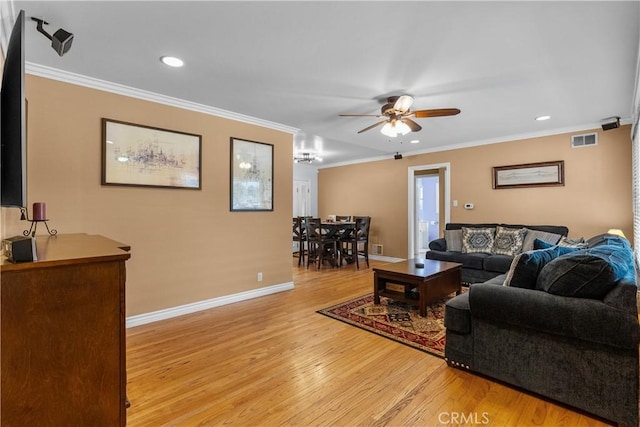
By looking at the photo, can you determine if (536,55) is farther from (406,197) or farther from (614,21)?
(406,197)

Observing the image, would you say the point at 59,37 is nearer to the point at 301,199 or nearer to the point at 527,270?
the point at 527,270

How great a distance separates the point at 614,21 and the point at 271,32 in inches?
88.4

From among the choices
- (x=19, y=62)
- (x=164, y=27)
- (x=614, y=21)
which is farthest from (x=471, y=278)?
(x=19, y=62)

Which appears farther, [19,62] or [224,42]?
[224,42]

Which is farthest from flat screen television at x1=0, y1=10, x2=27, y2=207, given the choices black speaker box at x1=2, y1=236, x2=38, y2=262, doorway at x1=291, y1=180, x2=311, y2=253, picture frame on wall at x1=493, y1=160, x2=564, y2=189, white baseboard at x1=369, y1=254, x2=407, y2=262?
doorway at x1=291, y1=180, x2=311, y2=253

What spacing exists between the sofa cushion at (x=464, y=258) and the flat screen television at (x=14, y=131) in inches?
186

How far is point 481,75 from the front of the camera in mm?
2730

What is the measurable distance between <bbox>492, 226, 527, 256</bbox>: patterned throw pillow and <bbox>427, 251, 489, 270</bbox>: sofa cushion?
0.28 metres

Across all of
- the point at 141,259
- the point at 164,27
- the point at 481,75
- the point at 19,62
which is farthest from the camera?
the point at 141,259

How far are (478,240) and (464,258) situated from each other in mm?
497

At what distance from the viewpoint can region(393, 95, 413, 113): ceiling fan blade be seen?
295cm

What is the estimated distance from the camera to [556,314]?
5.76 ft

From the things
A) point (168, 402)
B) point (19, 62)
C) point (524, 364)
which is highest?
point (19, 62)

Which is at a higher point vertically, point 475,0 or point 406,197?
point 475,0
